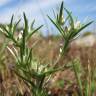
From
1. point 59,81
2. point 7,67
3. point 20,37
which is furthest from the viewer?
point 59,81

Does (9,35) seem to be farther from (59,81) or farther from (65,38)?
(59,81)

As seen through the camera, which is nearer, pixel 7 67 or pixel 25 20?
pixel 25 20

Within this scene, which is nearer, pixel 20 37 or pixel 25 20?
pixel 25 20

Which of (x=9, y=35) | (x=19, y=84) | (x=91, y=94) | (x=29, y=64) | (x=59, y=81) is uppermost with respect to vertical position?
(x=9, y=35)

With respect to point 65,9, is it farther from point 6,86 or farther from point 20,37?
point 6,86

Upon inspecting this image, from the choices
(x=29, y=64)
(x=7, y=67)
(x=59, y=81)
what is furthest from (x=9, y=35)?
(x=59, y=81)

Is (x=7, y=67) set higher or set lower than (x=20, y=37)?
lower

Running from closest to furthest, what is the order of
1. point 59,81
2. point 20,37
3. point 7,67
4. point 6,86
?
point 20,37
point 6,86
point 7,67
point 59,81

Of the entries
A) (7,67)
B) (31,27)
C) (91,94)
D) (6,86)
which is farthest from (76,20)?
(7,67)

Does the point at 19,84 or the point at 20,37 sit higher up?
the point at 20,37
